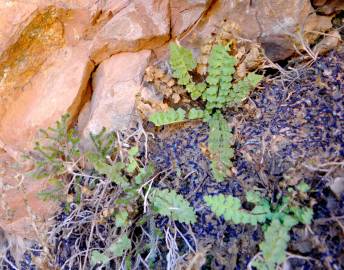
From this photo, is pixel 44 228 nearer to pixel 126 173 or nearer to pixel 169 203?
pixel 126 173

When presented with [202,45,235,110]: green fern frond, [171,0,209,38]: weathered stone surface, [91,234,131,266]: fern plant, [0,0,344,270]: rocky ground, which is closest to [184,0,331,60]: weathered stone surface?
[0,0,344,270]: rocky ground

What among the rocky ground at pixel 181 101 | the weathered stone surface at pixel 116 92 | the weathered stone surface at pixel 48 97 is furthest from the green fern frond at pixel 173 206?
the weathered stone surface at pixel 48 97

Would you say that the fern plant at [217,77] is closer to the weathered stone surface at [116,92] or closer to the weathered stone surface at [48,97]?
the weathered stone surface at [116,92]

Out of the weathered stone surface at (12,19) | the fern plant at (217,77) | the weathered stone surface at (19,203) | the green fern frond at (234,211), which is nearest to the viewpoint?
the green fern frond at (234,211)

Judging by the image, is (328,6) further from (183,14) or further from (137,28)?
Answer: (137,28)

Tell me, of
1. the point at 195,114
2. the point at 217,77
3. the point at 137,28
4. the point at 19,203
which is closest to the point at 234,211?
the point at 195,114
